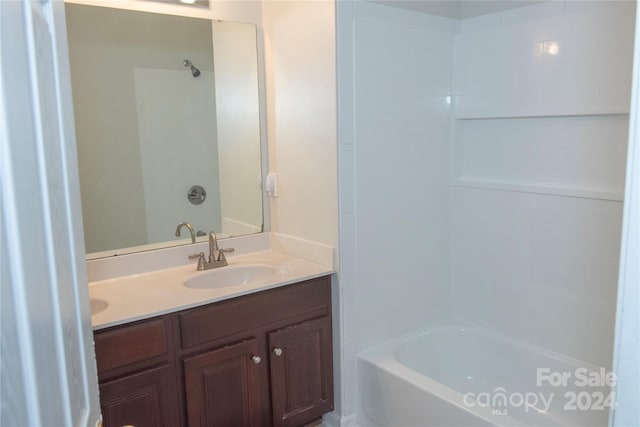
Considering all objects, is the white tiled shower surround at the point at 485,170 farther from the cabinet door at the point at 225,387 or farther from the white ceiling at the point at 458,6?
the cabinet door at the point at 225,387

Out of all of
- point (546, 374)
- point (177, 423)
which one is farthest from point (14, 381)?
point (546, 374)

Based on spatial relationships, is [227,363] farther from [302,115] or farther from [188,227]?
[302,115]

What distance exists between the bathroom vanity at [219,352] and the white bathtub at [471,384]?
0.86 ft

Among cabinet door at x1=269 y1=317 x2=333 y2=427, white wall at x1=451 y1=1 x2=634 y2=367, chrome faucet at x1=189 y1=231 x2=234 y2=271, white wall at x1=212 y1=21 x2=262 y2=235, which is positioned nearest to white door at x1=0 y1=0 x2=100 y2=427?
cabinet door at x1=269 y1=317 x2=333 y2=427

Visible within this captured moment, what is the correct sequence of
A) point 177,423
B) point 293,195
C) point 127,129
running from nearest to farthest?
point 177,423, point 127,129, point 293,195

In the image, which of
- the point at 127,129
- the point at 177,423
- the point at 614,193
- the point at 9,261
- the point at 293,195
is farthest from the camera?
the point at 293,195

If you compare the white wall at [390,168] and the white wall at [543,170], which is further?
the white wall at [390,168]

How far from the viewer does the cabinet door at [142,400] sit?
5.95 ft

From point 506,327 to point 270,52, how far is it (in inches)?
72.6

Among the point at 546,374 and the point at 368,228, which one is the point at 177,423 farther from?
the point at 546,374

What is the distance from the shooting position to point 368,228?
2436 mm

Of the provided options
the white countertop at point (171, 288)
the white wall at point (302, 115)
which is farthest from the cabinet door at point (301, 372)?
the white wall at point (302, 115)

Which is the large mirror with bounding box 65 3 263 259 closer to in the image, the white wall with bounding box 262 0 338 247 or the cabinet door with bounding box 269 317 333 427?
the white wall with bounding box 262 0 338 247

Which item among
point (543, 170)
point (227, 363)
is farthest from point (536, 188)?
point (227, 363)
